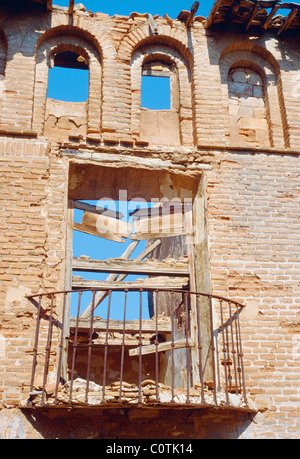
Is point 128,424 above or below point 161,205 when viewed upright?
below

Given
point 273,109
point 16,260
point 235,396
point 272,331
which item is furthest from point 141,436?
point 273,109

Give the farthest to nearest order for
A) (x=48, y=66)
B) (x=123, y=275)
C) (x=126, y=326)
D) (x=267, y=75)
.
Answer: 1. (x=123, y=275)
2. (x=126, y=326)
3. (x=267, y=75)
4. (x=48, y=66)

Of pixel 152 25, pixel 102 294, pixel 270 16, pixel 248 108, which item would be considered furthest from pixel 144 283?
pixel 270 16

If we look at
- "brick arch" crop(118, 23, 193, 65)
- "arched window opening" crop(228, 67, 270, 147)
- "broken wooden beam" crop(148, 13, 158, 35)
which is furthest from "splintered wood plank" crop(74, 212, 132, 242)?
"broken wooden beam" crop(148, 13, 158, 35)

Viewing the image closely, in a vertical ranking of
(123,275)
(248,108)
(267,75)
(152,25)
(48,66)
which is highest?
(152,25)

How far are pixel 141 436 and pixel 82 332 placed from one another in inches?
178

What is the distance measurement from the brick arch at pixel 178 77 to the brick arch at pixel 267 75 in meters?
0.53

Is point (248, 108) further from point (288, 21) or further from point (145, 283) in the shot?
point (145, 283)

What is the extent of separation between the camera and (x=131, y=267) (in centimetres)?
736

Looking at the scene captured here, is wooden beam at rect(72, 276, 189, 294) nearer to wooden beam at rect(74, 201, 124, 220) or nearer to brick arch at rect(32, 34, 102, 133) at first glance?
wooden beam at rect(74, 201, 124, 220)

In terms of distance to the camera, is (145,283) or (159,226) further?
(145,283)

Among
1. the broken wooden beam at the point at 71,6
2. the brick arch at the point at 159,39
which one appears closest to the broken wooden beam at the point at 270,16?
the brick arch at the point at 159,39

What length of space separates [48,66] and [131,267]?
10.1ft

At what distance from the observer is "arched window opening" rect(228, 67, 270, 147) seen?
25.2 feet
